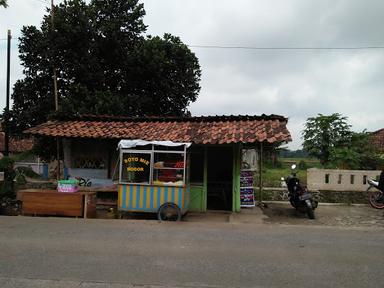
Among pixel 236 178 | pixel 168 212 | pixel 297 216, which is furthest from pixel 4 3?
pixel 297 216

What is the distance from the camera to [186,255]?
6.95 meters

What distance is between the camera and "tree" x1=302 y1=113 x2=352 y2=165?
65.0 ft

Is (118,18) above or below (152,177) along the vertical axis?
above

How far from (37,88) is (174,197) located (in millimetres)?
11366

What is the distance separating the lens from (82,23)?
18578 mm

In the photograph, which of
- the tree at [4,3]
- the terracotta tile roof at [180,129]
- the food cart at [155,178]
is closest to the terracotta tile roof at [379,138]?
the terracotta tile roof at [180,129]

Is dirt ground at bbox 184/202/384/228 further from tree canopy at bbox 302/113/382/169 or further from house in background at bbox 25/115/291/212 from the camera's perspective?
tree canopy at bbox 302/113/382/169

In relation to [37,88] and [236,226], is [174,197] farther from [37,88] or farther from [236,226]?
[37,88]

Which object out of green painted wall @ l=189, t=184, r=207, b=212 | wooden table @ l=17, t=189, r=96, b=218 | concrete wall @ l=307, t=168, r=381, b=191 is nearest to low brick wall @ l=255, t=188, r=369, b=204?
concrete wall @ l=307, t=168, r=381, b=191

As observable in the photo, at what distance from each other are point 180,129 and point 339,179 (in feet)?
21.9

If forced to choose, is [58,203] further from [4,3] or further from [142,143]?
[4,3]

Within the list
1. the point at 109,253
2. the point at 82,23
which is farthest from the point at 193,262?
the point at 82,23

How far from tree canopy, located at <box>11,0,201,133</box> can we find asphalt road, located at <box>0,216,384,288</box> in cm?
949

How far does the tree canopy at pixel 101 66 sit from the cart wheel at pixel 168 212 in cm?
817
